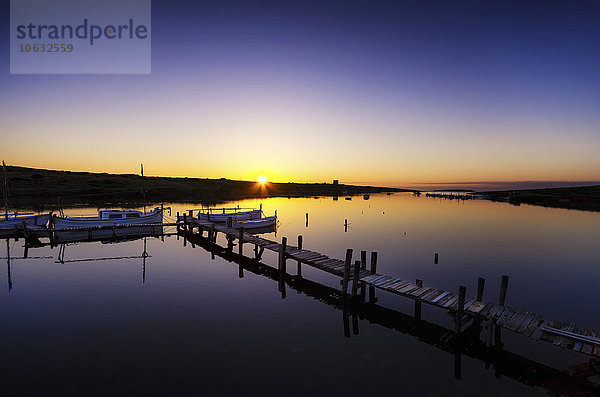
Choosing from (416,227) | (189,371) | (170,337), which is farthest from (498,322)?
(416,227)

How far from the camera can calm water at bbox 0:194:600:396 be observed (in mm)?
11422

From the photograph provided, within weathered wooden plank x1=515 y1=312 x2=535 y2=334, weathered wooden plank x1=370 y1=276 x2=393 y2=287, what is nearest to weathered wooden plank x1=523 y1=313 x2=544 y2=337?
weathered wooden plank x1=515 y1=312 x2=535 y2=334

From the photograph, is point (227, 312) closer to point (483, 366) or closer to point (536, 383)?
point (483, 366)

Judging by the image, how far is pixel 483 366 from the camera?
12820mm

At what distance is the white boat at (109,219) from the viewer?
115 ft

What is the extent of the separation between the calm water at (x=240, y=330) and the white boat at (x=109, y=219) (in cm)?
470

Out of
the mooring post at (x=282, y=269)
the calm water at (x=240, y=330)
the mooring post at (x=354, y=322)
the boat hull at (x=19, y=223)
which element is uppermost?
the boat hull at (x=19, y=223)

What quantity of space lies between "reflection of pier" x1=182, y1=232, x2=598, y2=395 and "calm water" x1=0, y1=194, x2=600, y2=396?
0.28 feet

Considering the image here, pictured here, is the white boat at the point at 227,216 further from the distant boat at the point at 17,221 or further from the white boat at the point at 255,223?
the distant boat at the point at 17,221

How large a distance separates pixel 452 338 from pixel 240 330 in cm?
1073

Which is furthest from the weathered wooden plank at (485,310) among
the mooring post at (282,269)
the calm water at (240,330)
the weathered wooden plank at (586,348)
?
the mooring post at (282,269)

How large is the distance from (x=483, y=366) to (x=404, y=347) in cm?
322

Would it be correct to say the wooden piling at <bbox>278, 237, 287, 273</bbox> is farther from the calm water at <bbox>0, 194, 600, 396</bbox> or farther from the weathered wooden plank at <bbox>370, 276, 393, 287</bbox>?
the weathered wooden plank at <bbox>370, 276, 393, 287</bbox>

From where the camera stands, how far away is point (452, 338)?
49.0 feet
